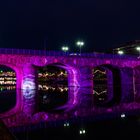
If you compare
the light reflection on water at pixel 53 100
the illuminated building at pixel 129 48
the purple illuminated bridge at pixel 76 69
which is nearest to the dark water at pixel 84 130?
the light reflection on water at pixel 53 100

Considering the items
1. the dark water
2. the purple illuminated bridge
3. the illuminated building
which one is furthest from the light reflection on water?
the illuminated building

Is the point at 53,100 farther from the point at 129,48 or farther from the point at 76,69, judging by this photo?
the point at 129,48

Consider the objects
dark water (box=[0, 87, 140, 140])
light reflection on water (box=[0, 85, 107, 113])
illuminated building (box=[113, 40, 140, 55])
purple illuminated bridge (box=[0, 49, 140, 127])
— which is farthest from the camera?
illuminated building (box=[113, 40, 140, 55])

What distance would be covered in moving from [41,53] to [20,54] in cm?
429

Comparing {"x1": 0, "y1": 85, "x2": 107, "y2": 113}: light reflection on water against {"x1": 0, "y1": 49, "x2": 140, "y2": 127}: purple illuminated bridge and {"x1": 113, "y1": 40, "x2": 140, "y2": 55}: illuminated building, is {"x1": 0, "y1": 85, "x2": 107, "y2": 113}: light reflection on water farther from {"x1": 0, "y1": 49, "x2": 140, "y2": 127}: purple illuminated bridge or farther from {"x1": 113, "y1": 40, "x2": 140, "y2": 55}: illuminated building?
{"x1": 113, "y1": 40, "x2": 140, "y2": 55}: illuminated building

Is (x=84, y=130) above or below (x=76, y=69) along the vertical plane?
below

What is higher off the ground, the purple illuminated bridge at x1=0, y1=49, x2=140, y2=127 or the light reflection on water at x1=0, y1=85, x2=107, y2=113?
the purple illuminated bridge at x1=0, y1=49, x2=140, y2=127

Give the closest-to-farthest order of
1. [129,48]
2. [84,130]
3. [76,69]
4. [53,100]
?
1. [84,130]
2. [53,100]
3. [76,69]
4. [129,48]

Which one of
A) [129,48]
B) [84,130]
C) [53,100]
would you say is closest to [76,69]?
[53,100]

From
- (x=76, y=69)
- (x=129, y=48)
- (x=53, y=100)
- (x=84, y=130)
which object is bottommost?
(x=84, y=130)

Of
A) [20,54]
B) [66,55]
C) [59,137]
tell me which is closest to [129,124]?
[59,137]

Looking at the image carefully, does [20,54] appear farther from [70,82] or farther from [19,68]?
[70,82]

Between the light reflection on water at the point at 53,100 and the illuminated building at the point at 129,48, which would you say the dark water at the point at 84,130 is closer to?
the light reflection on water at the point at 53,100

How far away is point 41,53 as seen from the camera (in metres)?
50.1
